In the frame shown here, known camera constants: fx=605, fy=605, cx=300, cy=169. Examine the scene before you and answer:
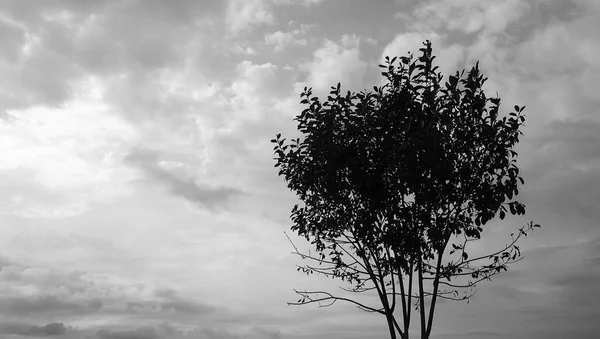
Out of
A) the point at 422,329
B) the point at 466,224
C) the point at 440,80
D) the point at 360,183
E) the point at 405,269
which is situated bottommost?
the point at 422,329

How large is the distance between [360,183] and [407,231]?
86.6 inches

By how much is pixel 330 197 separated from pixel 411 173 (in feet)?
10.8

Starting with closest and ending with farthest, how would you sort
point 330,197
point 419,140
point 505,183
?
point 419,140
point 505,183
point 330,197

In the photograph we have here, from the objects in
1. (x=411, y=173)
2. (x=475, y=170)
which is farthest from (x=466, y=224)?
(x=411, y=173)

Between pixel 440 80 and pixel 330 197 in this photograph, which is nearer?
pixel 440 80

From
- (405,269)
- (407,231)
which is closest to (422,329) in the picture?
(405,269)

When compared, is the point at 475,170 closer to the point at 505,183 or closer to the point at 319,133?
the point at 505,183

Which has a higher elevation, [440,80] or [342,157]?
[440,80]

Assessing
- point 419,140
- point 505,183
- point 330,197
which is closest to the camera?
point 419,140

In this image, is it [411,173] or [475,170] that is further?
[475,170]

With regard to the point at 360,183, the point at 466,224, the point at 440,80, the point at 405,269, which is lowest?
the point at 405,269

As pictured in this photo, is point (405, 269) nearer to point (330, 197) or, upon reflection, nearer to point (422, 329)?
point (422, 329)

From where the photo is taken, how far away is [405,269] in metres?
19.9

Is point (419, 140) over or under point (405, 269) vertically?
over
